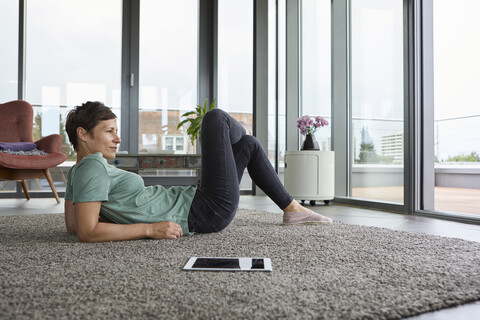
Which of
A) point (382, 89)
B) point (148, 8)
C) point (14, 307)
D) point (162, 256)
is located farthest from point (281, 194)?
point (148, 8)

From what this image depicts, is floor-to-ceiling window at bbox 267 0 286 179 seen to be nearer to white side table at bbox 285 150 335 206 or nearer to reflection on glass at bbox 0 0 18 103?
white side table at bbox 285 150 335 206

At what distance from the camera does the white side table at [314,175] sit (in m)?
3.44

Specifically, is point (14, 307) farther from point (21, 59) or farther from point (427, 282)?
point (21, 59)

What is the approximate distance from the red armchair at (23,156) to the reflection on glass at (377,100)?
276 cm

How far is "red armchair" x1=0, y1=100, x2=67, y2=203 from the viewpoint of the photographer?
361 cm

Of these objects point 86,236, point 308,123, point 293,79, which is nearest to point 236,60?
point 293,79

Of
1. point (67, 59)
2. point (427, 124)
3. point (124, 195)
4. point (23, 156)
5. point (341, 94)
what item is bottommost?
point (124, 195)

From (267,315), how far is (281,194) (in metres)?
1.14

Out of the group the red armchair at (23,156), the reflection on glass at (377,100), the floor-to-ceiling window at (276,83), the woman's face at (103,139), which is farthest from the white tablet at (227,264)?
the floor-to-ceiling window at (276,83)

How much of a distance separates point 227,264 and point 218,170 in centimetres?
52

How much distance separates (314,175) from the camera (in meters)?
3.44

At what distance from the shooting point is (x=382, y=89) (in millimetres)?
3225

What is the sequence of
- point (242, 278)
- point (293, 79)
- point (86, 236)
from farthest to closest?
point (293, 79) → point (86, 236) → point (242, 278)

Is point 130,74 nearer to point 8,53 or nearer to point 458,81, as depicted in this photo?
point 8,53
